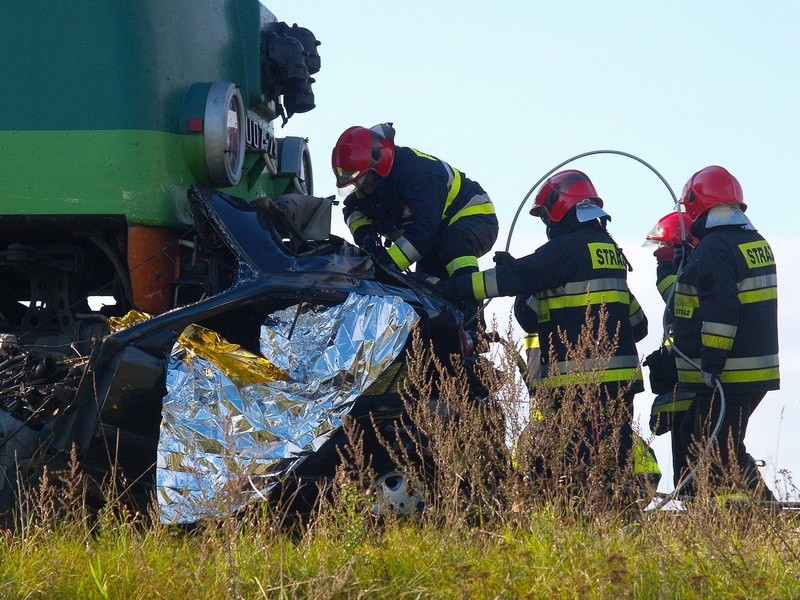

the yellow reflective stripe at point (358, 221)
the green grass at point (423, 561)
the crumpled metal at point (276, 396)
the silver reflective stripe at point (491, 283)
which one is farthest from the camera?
the yellow reflective stripe at point (358, 221)

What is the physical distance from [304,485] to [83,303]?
1.83 metres

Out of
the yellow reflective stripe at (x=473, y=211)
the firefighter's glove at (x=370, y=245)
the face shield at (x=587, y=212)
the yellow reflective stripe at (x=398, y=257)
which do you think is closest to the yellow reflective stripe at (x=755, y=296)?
the face shield at (x=587, y=212)

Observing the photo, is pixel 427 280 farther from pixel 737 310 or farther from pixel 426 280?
pixel 737 310

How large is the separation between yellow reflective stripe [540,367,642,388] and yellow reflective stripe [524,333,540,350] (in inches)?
26.4

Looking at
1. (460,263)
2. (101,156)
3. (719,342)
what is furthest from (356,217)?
(719,342)

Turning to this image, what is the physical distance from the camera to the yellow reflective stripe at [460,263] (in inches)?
262

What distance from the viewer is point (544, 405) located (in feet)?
15.8

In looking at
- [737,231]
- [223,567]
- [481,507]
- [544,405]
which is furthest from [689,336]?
[223,567]

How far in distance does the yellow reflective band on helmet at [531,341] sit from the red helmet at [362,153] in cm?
128

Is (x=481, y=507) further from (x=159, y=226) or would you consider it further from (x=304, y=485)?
(x=159, y=226)

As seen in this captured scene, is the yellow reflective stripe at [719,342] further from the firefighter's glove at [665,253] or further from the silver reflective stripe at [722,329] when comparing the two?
the firefighter's glove at [665,253]

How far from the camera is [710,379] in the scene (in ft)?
20.5

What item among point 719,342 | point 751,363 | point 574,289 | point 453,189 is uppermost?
point 453,189

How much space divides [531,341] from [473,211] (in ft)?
2.81
